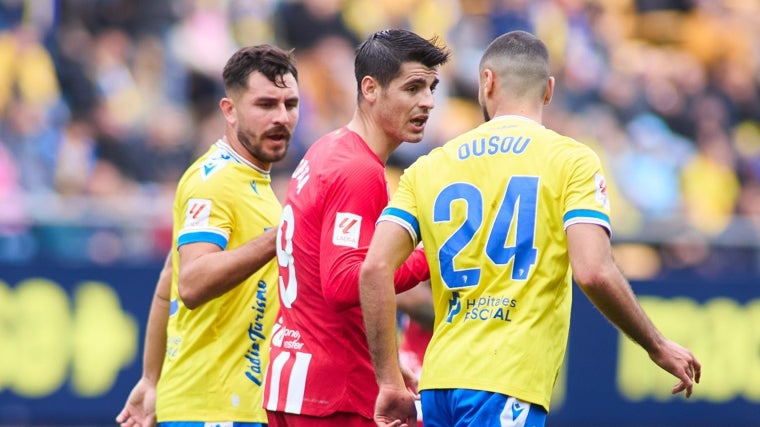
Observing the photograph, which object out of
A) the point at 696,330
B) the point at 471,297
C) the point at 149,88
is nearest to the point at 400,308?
the point at 471,297

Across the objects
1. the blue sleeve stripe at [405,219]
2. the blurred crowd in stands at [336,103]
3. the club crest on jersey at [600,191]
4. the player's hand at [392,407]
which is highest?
the blurred crowd in stands at [336,103]

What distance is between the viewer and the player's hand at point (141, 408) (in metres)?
6.71

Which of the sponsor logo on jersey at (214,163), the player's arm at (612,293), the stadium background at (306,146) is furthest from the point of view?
the stadium background at (306,146)

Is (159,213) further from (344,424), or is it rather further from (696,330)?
(344,424)

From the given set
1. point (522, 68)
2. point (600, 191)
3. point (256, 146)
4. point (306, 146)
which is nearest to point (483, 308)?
point (600, 191)

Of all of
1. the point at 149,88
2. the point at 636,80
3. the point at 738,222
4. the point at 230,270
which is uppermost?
the point at 636,80

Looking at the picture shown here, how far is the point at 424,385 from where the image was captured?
529 cm

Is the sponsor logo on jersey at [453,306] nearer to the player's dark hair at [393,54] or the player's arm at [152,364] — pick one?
the player's dark hair at [393,54]

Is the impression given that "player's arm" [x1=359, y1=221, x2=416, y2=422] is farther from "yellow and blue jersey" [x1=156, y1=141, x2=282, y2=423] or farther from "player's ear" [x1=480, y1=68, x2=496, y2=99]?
"yellow and blue jersey" [x1=156, y1=141, x2=282, y2=423]

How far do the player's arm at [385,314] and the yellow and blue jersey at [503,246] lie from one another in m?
0.09

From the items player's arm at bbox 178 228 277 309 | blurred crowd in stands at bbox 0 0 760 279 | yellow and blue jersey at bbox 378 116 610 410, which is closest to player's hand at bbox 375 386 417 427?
yellow and blue jersey at bbox 378 116 610 410

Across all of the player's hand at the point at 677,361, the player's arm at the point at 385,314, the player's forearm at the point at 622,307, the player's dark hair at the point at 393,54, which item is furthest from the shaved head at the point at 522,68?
the player's hand at the point at 677,361

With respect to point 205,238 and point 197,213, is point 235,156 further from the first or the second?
point 205,238

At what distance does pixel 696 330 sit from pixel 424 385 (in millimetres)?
8340
